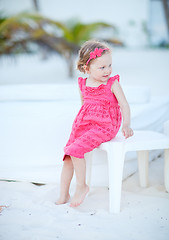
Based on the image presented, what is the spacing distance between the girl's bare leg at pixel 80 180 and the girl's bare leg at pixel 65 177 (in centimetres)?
9

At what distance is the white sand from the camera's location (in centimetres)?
179

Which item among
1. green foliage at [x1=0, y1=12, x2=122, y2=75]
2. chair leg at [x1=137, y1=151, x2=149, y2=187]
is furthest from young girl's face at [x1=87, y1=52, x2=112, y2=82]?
green foliage at [x1=0, y1=12, x2=122, y2=75]

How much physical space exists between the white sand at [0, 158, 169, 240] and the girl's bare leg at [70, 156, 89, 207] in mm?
60

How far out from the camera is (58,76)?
1059 centimetres

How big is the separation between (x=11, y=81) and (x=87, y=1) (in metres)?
3.77

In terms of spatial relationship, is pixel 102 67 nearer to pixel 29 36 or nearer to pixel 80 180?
pixel 80 180

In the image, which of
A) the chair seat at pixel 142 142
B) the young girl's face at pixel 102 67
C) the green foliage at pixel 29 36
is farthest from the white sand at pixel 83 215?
the green foliage at pixel 29 36

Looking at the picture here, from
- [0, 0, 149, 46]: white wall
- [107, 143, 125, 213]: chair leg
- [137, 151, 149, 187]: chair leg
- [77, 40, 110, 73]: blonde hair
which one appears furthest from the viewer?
[0, 0, 149, 46]: white wall

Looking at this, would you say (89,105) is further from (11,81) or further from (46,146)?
(11,81)

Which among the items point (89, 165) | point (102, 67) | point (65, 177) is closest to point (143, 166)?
point (89, 165)

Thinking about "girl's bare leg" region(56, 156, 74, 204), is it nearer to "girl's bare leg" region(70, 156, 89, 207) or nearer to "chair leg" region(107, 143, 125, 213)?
"girl's bare leg" region(70, 156, 89, 207)

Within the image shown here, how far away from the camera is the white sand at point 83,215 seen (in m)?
1.79

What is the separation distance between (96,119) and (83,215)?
58 centimetres

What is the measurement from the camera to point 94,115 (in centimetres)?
211
